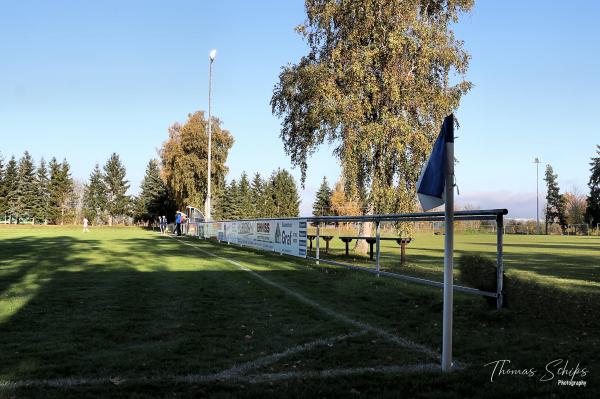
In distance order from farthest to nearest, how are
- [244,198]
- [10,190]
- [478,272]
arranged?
[244,198] < [10,190] < [478,272]

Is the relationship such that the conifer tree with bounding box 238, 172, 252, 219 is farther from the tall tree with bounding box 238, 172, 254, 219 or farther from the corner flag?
the corner flag

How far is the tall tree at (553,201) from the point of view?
111688 mm

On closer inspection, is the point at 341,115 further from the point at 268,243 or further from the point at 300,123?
the point at 268,243

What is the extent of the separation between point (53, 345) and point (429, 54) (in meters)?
17.1

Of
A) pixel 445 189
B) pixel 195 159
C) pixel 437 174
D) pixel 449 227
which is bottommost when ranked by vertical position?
pixel 449 227

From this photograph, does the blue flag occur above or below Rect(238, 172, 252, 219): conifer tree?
below

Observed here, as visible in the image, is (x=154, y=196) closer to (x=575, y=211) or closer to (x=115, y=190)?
(x=115, y=190)

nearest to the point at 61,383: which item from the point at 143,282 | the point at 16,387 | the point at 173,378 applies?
the point at 16,387

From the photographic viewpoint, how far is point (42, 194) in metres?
96.3

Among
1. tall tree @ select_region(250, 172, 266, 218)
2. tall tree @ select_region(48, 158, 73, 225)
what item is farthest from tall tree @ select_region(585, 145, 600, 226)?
tall tree @ select_region(48, 158, 73, 225)

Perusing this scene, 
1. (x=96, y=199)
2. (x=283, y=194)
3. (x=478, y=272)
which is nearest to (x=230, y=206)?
(x=283, y=194)

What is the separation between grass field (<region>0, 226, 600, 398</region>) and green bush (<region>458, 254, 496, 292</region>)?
34 cm

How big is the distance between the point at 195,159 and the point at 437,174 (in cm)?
5058

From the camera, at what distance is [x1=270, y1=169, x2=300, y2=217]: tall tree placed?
112 m
